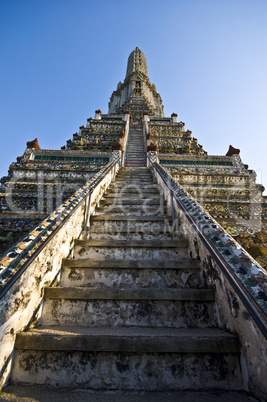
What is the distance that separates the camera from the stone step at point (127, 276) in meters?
2.38

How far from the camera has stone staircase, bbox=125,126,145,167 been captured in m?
9.47

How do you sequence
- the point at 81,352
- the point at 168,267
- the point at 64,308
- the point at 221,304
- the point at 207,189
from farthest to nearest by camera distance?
the point at 207,189 < the point at 168,267 < the point at 64,308 < the point at 221,304 < the point at 81,352

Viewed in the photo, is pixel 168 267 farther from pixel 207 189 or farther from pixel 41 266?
pixel 207 189

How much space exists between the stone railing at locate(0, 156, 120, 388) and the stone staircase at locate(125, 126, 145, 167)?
679 cm

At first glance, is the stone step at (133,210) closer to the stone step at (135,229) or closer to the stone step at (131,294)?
the stone step at (135,229)

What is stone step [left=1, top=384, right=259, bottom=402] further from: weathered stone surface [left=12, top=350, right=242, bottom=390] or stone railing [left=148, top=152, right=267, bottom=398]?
stone railing [left=148, top=152, right=267, bottom=398]

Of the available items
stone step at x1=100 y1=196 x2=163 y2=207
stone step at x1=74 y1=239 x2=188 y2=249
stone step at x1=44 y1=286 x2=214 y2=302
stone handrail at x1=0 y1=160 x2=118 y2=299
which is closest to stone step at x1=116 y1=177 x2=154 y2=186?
stone step at x1=100 y1=196 x2=163 y2=207

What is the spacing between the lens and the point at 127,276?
244 cm

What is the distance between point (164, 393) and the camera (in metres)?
1.42

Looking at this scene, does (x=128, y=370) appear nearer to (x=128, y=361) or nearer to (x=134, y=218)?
(x=128, y=361)

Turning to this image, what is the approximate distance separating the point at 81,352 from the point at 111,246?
4.76ft

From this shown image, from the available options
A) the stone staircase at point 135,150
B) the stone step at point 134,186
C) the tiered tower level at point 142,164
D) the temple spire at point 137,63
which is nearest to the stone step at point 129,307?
the tiered tower level at point 142,164

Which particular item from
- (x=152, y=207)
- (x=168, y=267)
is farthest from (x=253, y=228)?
(x=168, y=267)

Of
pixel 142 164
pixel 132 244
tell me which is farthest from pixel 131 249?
pixel 142 164
